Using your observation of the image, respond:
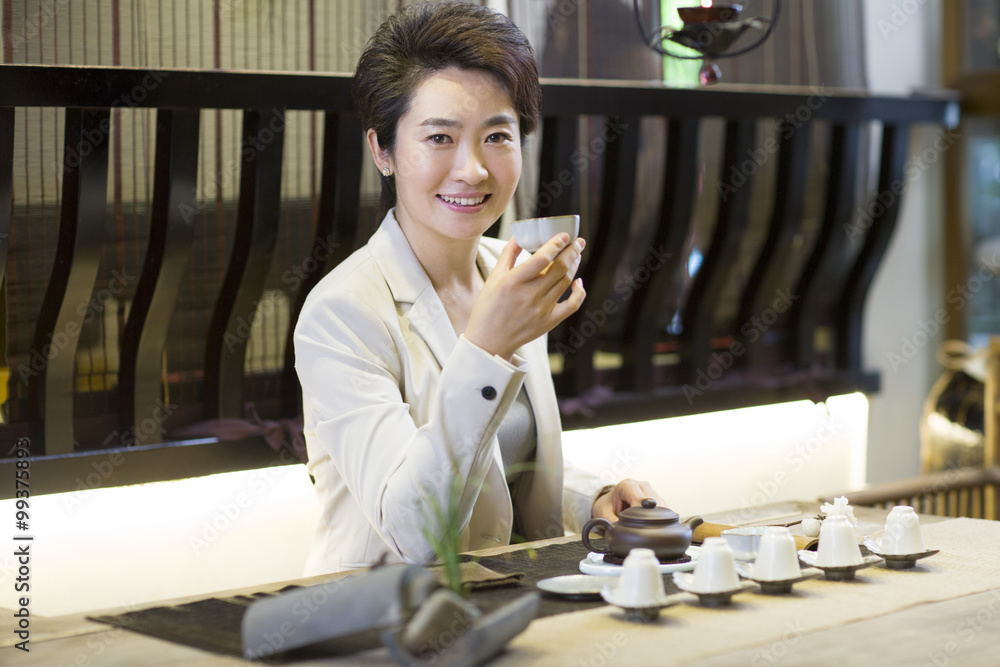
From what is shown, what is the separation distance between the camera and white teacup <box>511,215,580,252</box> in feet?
5.69

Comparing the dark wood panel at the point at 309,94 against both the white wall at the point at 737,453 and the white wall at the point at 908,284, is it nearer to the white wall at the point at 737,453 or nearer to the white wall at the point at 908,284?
the white wall at the point at 908,284

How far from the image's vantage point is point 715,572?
4.92ft

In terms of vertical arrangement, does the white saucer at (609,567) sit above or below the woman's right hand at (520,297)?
below

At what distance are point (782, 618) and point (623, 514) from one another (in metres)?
0.37

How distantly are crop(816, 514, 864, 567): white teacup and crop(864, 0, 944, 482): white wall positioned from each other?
2709 mm

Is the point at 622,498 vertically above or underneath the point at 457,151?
underneath

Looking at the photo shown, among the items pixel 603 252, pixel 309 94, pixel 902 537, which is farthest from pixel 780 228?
pixel 902 537

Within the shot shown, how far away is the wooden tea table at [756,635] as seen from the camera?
1.31 m

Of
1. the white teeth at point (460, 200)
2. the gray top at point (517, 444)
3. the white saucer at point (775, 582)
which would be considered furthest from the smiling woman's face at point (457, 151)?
the white saucer at point (775, 582)

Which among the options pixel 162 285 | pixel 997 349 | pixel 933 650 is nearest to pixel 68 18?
pixel 162 285

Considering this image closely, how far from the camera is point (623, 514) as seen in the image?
1769 mm

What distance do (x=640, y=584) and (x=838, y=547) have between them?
38cm

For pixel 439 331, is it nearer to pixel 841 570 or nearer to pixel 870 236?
pixel 841 570

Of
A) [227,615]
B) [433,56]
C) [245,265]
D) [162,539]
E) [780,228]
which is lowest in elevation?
[162,539]
